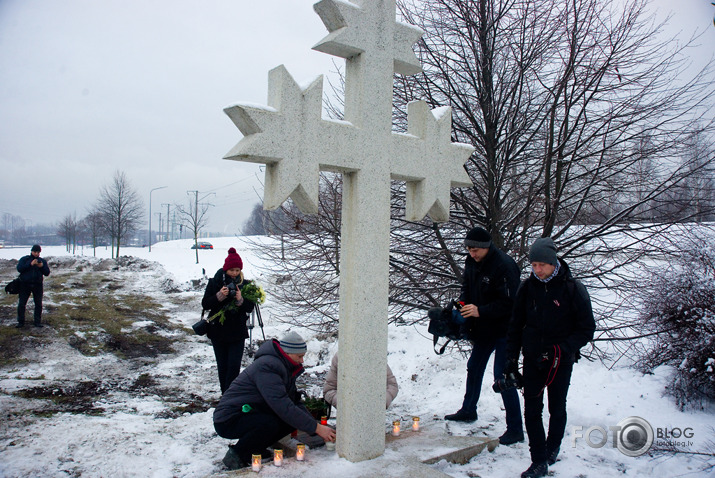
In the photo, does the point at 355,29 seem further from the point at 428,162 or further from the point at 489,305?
the point at 489,305

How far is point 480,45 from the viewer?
6.24 metres

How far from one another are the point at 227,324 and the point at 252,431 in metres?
1.48

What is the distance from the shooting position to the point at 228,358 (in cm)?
484

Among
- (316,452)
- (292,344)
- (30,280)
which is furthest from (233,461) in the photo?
(30,280)

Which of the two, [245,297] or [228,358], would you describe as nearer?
[228,358]

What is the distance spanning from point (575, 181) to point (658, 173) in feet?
3.08

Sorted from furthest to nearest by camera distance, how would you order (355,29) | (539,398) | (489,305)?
(489,305) < (539,398) < (355,29)

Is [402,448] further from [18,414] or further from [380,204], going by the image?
[18,414]

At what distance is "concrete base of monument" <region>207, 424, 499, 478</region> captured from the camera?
A: 9.75 feet

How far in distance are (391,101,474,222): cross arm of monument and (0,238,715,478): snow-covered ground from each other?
6.04 ft

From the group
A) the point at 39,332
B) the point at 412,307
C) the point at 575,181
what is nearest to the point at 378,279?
the point at 412,307

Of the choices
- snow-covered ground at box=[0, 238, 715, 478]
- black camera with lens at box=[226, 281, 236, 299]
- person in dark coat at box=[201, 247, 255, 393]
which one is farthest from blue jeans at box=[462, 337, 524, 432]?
black camera with lens at box=[226, 281, 236, 299]

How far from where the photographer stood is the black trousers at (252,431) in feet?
11.5

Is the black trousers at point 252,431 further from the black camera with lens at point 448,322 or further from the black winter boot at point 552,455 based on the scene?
the black winter boot at point 552,455
